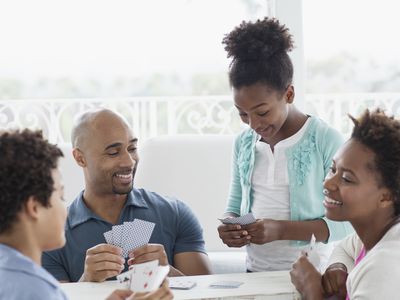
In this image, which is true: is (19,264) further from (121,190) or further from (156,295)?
(121,190)

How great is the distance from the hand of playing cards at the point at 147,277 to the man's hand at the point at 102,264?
1.43ft

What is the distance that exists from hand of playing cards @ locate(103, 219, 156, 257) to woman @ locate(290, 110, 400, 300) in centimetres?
58

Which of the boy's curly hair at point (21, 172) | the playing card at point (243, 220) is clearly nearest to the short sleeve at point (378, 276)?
the playing card at point (243, 220)

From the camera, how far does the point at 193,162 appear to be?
3.97 m

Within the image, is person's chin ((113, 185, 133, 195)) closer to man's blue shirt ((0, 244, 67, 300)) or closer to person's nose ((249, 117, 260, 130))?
person's nose ((249, 117, 260, 130))

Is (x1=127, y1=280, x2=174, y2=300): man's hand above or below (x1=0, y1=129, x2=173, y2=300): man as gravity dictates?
below

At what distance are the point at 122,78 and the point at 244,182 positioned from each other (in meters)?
6.77

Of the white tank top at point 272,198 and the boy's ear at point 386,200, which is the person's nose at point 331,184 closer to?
the boy's ear at point 386,200

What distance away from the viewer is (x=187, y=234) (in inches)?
128

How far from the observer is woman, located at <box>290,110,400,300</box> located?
2238 mm

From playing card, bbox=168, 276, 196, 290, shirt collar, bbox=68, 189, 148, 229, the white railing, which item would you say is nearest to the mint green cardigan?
playing card, bbox=168, 276, 196, 290

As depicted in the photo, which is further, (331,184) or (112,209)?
(112,209)

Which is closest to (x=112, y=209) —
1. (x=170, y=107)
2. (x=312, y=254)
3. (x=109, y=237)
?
(x=109, y=237)

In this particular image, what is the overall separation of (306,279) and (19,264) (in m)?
0.96
